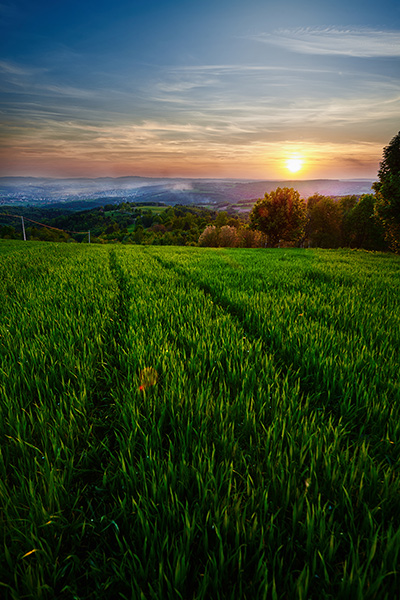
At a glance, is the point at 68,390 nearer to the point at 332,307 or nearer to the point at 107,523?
the point at 107,523

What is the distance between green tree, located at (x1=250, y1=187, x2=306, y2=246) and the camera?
39875mm

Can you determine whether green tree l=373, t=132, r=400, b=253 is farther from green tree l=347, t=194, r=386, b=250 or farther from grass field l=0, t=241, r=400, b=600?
green tree l=347, t=194, r=386, b=250

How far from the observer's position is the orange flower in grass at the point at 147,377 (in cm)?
205

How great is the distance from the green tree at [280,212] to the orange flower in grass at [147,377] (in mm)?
41329

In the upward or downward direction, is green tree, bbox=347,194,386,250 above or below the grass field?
above

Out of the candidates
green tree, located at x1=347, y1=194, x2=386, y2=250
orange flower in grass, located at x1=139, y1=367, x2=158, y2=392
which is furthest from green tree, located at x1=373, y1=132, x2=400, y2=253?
green tree, located at x1=347, y1=194, x2=386, y2=250

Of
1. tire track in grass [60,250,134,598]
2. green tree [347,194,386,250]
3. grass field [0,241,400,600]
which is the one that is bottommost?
tire track in grass [60,250,134,598]

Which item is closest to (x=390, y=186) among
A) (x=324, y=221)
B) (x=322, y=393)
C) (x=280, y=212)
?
(x=280, y=212)

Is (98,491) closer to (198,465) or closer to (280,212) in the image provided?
(198,465)

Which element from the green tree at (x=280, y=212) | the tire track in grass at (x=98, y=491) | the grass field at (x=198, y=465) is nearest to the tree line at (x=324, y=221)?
the green tree at (x=280, y=212)

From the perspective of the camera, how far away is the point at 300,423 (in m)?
1.62

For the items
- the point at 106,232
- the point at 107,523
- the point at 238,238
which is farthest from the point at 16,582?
the point at 106,232

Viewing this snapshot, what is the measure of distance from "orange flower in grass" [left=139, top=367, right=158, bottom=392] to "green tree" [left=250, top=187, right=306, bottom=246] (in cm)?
4133

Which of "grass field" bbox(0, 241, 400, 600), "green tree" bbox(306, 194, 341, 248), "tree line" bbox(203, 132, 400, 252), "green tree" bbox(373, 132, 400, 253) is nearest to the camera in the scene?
"grass field" bbox(0, 241, 400, 600)
